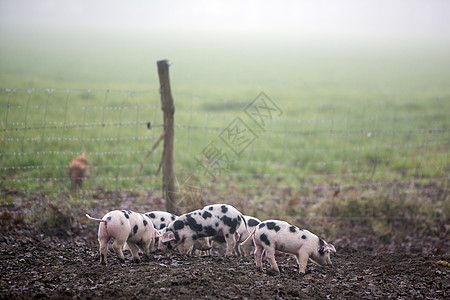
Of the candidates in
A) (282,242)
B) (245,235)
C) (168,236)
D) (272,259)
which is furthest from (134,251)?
(282,242)

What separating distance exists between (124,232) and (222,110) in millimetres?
14354

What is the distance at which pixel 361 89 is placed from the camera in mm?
29062

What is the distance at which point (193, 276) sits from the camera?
18.2 feet

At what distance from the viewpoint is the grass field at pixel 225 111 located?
34.6ft

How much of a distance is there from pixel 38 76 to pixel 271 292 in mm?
23511

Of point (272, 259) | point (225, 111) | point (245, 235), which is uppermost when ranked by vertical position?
point (225, 111)

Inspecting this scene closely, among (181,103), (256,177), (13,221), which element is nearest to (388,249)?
(256,177)

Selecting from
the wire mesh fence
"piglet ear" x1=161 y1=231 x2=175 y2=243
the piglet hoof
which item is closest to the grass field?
the wire mesh fence

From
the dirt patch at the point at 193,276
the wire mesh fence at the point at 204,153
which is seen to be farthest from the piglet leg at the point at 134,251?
the wire mesh fence at the point at 204,153

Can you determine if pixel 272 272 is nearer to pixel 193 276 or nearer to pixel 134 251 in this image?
pixel 193 276

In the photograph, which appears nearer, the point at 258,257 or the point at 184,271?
the point at 184,271

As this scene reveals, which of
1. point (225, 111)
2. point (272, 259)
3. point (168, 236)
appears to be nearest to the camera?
point (272, 259)

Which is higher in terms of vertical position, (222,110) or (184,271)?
(222,110)

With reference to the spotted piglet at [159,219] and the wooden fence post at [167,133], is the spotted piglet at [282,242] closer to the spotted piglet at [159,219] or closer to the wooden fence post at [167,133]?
the spotted piglet at [159,219]
